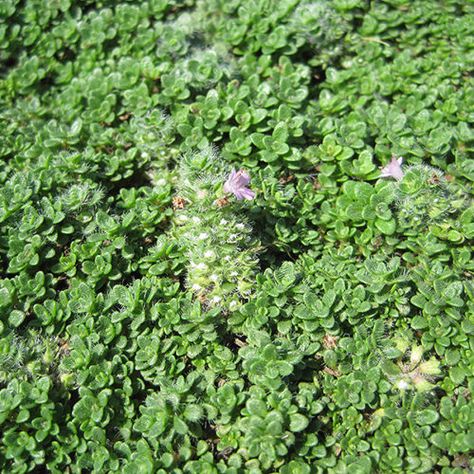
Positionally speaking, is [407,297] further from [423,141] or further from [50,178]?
[50,178]

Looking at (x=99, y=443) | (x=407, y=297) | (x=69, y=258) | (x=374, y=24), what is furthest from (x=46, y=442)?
(x=374, y=24)

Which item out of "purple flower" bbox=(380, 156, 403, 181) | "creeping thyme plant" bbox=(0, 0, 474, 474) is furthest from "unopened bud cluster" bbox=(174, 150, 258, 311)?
"purple flower" bbox=(380, 156, 403, 181)

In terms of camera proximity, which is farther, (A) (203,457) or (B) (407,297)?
(B) (407,297)

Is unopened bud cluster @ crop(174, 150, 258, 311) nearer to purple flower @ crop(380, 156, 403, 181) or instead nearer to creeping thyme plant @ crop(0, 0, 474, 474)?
creeping thyme plant @ crop(0, 0, 474, 474)

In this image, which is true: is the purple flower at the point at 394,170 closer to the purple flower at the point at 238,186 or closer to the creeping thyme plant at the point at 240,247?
the creeping thyme plant at the point at 240,247

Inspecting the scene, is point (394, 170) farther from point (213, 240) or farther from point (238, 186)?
point (213, 240)

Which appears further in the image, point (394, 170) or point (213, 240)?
point (394, 170)

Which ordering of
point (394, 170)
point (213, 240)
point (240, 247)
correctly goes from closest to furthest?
point (213, 240), point (240, 247), point (394, 170)

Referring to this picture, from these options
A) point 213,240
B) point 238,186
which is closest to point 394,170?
point 238,186
